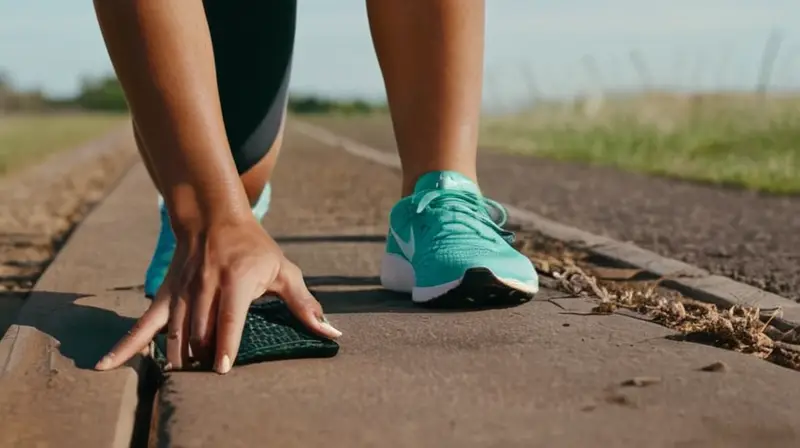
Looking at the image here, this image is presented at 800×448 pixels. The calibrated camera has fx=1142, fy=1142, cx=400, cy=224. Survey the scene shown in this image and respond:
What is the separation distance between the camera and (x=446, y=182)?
2387 millimetres

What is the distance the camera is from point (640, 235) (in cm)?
387

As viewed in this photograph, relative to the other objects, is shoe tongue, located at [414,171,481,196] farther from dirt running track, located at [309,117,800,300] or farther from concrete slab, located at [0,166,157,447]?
dirt running track, located at [309,117,800,300]

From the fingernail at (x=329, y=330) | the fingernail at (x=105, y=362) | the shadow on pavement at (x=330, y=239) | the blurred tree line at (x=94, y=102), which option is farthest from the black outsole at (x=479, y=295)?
the blurred tree line at (x=94, y=102)

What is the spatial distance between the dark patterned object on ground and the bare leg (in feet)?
2.16

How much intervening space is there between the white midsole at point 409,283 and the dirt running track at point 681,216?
31.3 inches

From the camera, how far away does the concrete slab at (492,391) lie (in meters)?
1.41

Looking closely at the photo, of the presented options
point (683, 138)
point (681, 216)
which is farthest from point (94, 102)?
A: point (681, 216)

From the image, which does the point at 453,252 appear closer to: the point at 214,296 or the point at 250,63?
the point at 214,296

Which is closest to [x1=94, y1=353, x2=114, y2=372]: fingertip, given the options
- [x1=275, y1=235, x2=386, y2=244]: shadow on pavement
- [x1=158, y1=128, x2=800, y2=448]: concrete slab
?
[x1=158, y1=128, x2=800, y2=448]: concrete slab

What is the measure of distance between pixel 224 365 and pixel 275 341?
0.37 feet

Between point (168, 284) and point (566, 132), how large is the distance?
1321 cm

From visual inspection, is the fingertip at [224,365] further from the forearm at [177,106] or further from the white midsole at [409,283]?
the white midsole at [409,283]

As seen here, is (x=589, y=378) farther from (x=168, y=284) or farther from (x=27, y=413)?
(x=27, y=413)

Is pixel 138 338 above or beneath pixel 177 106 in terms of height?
Result: beneath
